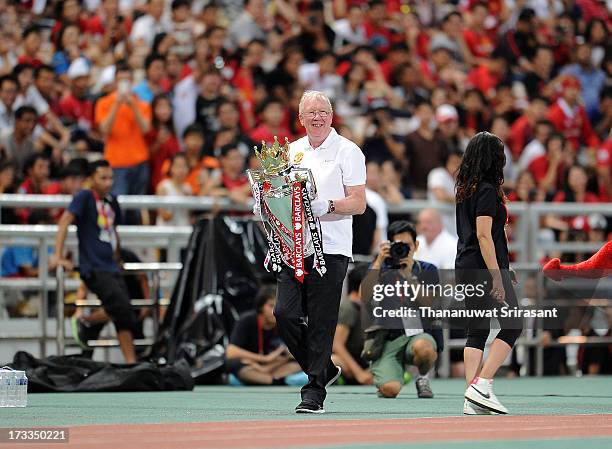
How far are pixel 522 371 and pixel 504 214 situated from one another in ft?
23.4

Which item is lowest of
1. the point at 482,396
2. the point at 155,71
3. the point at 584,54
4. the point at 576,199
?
the point at 482,396

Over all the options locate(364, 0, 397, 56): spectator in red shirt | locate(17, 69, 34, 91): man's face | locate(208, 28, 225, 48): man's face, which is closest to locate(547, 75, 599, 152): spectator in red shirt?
locate(364, 0, 397, 56): spectator in red shirt

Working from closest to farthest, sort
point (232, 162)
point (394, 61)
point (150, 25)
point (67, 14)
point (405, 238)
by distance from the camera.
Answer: point (405, 238)
point (232, 162)
point (67, 14)
point (150, 25)
point (394, 61)

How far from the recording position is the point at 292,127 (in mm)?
19359

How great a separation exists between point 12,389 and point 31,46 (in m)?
8.92

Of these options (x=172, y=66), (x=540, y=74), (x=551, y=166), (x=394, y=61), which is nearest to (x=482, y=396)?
(x=172, y=66)

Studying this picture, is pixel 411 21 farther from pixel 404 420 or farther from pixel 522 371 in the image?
pixel 404 420

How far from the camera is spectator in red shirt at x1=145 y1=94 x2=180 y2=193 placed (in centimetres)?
1783

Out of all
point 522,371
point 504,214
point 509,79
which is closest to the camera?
point 504,214

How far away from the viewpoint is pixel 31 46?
18781 mm

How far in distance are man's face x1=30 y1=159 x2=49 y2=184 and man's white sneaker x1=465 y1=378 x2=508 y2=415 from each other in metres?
7.70

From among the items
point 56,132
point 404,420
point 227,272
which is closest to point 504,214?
point 404,420

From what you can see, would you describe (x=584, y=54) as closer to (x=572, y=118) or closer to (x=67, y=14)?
(x=572, y=118)

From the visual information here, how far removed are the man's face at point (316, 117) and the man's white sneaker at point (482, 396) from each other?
80.2 inches
